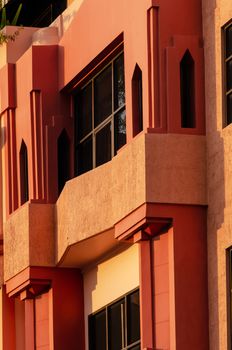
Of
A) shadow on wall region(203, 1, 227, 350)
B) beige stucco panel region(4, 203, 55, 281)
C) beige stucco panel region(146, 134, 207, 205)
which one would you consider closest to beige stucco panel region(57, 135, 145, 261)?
beige stucco panel region(146, 134, 207, 205)

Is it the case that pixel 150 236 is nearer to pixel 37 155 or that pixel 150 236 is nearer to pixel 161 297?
pixel 161 297

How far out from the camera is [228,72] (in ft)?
77.6

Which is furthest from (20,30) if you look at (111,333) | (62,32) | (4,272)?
(111,333)

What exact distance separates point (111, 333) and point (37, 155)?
11.1 feet

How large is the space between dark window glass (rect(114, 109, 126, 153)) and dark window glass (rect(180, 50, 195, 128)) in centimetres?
246

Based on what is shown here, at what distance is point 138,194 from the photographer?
2400cm

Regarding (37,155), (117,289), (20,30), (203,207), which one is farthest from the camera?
(20,30)

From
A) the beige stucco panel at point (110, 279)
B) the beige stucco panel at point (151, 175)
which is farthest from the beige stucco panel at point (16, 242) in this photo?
the beige stucco panel at point (151, 175)

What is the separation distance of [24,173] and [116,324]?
391cm

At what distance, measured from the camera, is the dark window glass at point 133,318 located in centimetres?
2578

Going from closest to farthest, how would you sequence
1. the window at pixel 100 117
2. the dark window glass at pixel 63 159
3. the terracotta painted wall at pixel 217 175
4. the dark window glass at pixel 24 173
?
the terracotta painted wall at pixel 217 175 → the window at pixel 100 117 → the dark window glass at pixel 63 159 → the dark window glass at pixel 24 173

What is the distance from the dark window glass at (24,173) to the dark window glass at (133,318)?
388 cm

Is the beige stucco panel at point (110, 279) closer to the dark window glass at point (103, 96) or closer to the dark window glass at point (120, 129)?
the dark window glass at point (120, 129)

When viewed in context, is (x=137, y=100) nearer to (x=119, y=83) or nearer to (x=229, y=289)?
(x=119, y=83)
